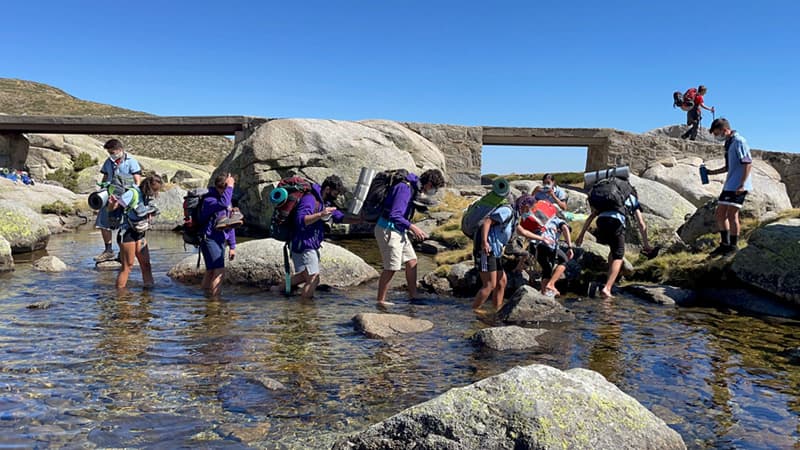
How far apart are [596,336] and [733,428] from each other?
10.4 feet

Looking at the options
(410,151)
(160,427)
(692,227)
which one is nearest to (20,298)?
(160,427)

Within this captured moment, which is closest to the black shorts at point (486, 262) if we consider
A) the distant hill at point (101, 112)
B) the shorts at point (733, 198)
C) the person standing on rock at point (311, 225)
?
the person standing on rock at point (311, 225)

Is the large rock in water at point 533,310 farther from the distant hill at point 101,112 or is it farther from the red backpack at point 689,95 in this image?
the distant hill at point 101,112

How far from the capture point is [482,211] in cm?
962

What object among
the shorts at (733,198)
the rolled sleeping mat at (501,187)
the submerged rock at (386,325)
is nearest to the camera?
the submerged rock at (386,325)

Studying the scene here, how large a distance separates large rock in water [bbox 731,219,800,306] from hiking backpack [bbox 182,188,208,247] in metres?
9.36

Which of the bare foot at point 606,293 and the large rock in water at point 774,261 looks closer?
the large rock in water at point 774,261

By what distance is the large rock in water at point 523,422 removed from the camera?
391cm

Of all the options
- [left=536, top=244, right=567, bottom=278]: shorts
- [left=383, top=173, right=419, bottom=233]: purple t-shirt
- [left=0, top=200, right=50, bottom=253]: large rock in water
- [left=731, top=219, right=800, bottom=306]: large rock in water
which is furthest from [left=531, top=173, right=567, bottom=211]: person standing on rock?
[left=0, top=200, right=50, bottom=253]: large rock in water

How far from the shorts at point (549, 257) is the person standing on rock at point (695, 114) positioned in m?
17.6

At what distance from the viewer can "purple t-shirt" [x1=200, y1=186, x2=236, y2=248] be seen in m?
9.90

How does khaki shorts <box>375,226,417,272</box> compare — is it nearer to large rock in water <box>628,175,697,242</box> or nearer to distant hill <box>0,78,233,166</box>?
large rock in water <box>628,175,697,242</box>

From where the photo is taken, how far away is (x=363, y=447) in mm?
4082

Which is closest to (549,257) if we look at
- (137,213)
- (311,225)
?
(311,225)
